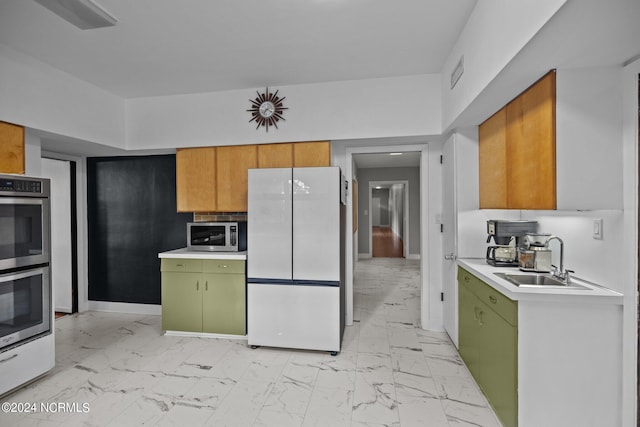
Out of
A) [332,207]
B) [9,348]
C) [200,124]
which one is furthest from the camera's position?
[200,124]

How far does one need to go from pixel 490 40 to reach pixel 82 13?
2479 millimetres

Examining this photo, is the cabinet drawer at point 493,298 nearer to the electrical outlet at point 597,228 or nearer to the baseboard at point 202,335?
the electrical outlet at point 597,228

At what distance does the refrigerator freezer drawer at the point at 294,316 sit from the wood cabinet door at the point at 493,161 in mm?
1487

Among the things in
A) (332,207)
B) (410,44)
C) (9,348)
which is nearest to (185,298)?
(9,348)

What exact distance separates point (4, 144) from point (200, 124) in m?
1.62

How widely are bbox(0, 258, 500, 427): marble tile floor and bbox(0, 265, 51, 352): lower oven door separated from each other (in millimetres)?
438

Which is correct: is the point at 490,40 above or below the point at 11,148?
above

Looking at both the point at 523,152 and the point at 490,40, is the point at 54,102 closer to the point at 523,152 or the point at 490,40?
the point at 490,40

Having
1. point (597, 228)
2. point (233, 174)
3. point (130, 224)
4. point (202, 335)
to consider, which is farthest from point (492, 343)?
point (130, 224)

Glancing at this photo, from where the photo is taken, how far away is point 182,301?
341cm

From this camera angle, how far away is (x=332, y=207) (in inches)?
116

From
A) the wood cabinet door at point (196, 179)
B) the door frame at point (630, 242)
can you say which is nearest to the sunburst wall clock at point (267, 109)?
the wood cabinet door at point (196, 179)

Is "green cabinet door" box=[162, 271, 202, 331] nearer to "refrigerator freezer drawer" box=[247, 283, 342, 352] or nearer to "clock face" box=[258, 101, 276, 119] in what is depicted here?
"refrigerator freezer drawer" box=[247, 283, 342, 352]

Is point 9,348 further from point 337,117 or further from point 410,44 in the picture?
point 410,44
